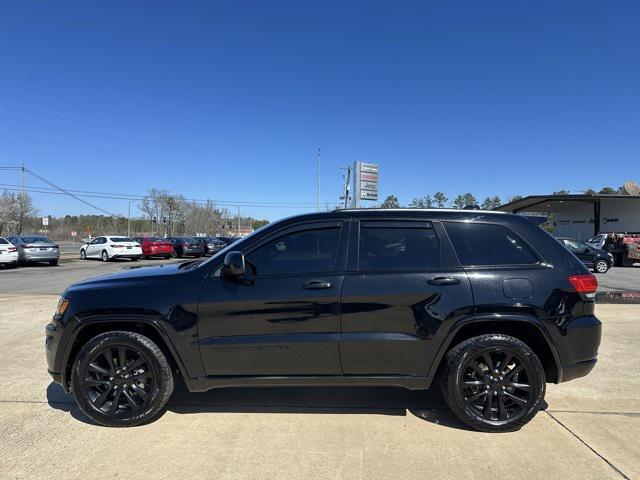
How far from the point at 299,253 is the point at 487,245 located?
5.33 ft

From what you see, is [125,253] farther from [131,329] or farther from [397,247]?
[397,247]

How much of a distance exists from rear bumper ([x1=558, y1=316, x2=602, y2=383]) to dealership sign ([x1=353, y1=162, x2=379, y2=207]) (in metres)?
20.8

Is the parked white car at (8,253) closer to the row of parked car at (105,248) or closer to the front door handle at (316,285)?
the row of parked car at (105,248)

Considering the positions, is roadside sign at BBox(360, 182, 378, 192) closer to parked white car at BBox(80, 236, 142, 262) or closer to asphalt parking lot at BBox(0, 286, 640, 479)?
parked white car at BBox(80, 236, 142, 262)

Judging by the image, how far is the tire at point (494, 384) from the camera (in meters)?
3.56

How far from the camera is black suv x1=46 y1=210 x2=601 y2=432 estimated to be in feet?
11.6

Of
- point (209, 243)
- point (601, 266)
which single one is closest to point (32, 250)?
point (209, 243)

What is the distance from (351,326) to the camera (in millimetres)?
3541

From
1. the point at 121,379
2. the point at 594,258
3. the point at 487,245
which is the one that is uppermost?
the point at 487,245

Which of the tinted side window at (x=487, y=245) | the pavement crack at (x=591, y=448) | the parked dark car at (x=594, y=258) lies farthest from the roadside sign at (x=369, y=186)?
the pavement crack at (x=591, y=448)

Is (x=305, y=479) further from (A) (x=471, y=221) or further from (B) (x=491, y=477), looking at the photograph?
(A) (x=471, y=221)

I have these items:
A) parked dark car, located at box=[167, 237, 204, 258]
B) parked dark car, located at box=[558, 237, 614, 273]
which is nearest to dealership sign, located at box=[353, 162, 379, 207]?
parked dark car, located at box=[558, 237, 614, 273]

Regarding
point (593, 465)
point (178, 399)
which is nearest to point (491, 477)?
point (593, 465)

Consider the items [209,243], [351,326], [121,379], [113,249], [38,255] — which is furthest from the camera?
[209,243]
